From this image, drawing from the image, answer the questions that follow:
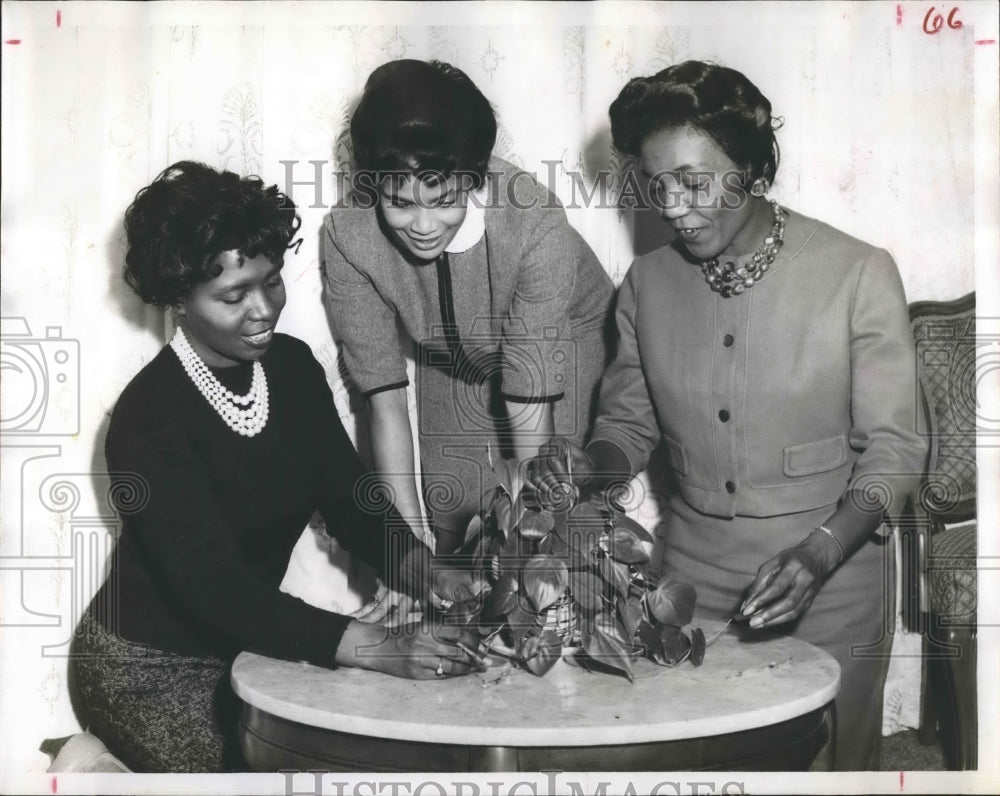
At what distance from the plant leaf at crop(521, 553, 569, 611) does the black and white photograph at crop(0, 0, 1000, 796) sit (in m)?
0.02

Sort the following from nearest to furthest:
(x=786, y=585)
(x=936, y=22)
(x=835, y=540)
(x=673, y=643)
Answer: (x=673, y=643)
(x=786, y=585)
(x=835, y=540)
(x=936, y=22)

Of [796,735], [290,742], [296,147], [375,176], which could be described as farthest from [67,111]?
[796,735]

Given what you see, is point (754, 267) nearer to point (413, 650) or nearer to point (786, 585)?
point (786, 585)

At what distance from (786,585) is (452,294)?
0.88 metres

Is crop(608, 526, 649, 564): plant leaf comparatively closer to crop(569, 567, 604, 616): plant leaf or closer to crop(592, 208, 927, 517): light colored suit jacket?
crop(569, 567, 604, 616): plant leaf

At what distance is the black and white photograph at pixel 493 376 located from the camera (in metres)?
1.80

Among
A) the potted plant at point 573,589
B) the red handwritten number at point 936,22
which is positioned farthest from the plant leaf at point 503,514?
the red handwritten number at point 936,22

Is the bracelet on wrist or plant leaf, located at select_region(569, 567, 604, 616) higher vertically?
the bracelet on wrist

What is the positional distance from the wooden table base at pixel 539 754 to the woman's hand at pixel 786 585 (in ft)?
0.65

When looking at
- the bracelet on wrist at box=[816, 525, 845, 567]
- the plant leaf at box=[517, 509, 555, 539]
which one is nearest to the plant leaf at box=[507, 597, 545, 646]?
the plant leaf at box=[517, 509, 555, 539]

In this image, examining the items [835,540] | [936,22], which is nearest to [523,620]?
[835,540]

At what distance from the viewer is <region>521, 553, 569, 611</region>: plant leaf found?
1.66m

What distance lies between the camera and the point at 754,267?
214 cm

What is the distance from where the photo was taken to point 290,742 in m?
1.63
